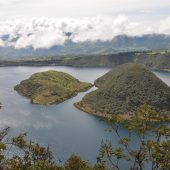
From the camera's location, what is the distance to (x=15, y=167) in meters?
45.4

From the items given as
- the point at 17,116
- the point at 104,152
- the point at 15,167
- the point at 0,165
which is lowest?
the point at 17,116

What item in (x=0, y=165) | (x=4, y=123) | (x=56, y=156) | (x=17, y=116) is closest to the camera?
(x=0, y=165)

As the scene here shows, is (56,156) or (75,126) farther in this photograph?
(75,126)

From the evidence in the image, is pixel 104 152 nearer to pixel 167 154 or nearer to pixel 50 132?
pixel 167 154

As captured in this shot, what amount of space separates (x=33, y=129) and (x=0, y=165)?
114499mm

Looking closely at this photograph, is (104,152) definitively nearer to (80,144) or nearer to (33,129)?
(80,144)

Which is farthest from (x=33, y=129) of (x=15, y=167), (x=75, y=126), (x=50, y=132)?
(x=15, y=167)

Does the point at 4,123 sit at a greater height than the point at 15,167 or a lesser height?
lesser

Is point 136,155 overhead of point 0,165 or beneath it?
overhead

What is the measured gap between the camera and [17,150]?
5167 inches

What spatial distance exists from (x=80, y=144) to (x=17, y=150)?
1104 inches

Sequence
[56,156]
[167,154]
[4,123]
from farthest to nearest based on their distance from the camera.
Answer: [4,123] → [56,156] → [167,154]

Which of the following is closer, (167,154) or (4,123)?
(167,154)

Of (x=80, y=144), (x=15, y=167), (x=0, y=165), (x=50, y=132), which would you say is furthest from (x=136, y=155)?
(x=50, y=132)
